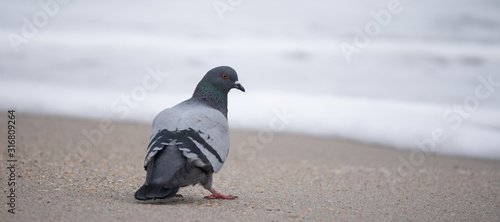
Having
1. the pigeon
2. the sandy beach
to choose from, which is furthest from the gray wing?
the sandy beach

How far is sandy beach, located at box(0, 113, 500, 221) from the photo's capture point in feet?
13.5

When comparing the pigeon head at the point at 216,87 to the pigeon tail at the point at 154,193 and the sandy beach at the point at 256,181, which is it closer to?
the sandy beach at the point at 256,181

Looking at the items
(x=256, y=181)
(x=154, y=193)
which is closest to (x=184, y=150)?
(x=154, y=193)

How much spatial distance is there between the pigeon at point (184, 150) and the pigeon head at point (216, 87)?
192 millimetres

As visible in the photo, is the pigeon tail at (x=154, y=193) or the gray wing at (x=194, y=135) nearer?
the pigeon tail at (x=154, y=193)

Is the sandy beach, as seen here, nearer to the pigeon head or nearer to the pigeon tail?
the pigeon tail

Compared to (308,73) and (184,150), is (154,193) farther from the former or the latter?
(308,73)

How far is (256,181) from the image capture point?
5.95 m

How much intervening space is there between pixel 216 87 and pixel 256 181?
4.44 feet

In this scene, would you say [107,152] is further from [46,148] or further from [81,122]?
[81,122]

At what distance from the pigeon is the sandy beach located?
206 mm

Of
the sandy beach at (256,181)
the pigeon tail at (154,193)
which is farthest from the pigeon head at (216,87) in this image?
the pigeon tail at (154,193)

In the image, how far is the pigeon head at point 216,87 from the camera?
516 centimetres

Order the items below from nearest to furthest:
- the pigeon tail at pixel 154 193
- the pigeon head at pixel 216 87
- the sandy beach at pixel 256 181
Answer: the pigeon tail at pixel 154 193, the sandy beach at pixel 256 181, the pigeon head at pixel 216 87
